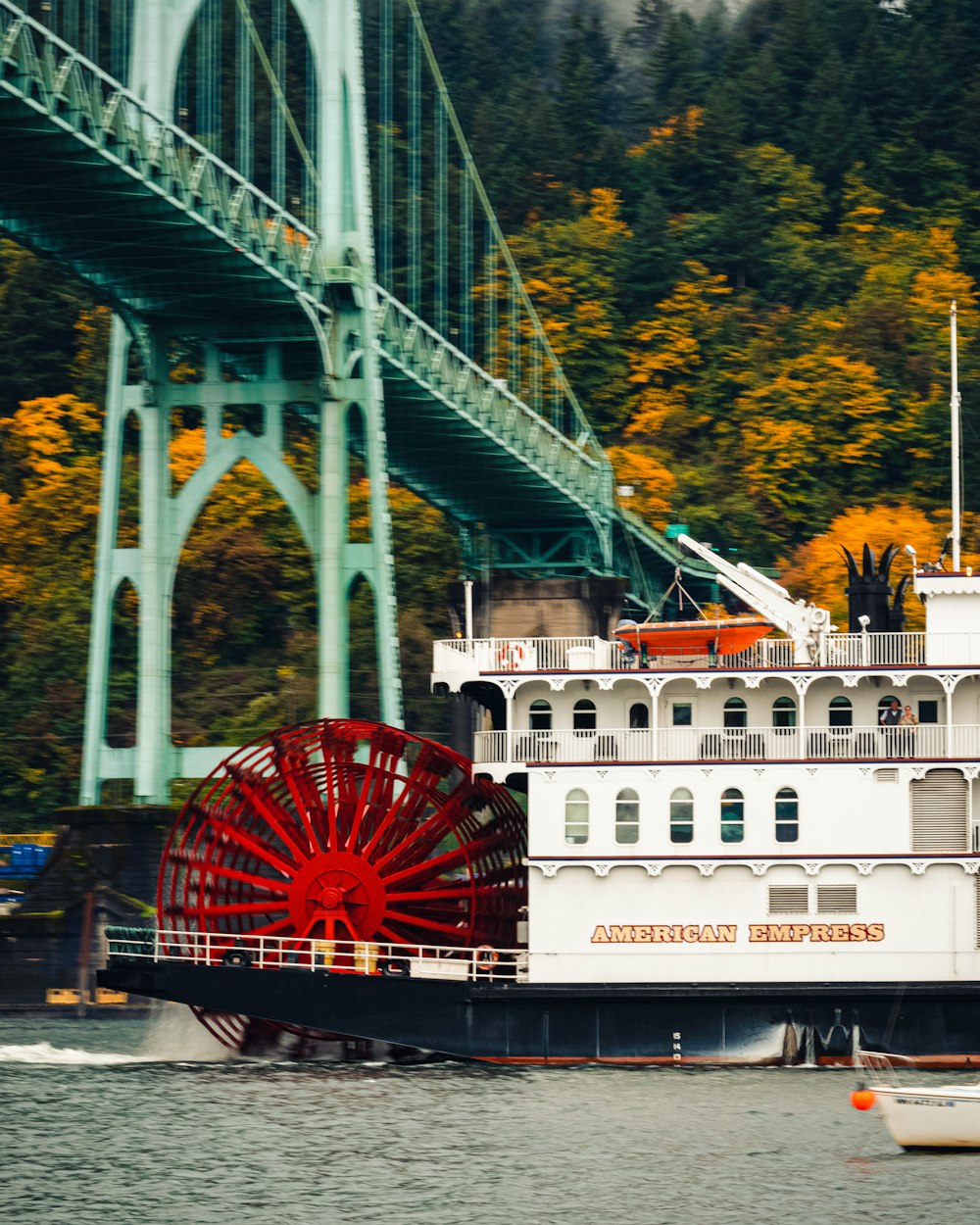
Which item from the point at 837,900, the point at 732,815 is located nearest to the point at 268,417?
the point at 732,815

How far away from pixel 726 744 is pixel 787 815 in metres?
1.39

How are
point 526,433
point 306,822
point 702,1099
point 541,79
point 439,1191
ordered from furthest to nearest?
point 541,79 < point 526,433 < point 306,822 < point 702,1099 < point 439,1191

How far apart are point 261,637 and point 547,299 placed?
64.3 ft

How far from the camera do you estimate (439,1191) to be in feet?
81.9

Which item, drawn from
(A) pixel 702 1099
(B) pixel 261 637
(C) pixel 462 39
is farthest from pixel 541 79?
(A) pixel 702 1099

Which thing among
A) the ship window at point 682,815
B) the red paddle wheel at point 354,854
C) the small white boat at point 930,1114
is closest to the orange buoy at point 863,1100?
the small white boat at point 930,1114

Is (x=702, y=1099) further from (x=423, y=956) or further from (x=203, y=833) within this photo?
(x=203, y=833)

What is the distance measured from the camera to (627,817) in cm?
3175

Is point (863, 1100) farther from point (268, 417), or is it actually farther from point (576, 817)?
point (268, 417)

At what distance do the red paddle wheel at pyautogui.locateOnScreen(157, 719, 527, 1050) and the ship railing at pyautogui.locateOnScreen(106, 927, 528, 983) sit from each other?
22 cm

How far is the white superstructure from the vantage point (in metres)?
31.0

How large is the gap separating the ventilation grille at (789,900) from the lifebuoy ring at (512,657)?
16.1 feet

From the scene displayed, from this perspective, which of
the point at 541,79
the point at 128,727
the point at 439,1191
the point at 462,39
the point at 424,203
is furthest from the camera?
the point at 541,79

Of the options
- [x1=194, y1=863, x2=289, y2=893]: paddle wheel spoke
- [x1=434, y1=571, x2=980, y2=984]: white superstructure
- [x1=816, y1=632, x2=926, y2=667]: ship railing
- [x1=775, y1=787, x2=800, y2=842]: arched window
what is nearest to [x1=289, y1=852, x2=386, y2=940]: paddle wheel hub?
[x1=194, y1=863, x2=289, y2=893]: paddle wheel spoke
